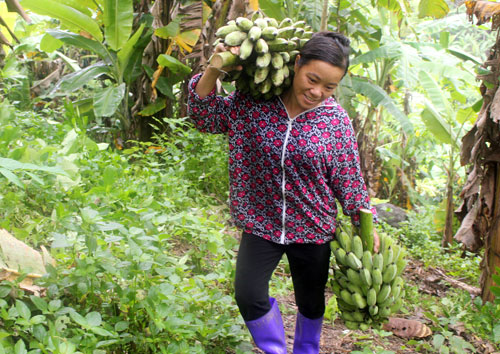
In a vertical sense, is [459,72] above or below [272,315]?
above

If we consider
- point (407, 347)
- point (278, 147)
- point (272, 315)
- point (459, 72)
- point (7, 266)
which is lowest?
point (407, 347)

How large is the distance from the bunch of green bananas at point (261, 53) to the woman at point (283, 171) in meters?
0.06

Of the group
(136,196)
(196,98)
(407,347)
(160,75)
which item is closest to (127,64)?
(160,75)

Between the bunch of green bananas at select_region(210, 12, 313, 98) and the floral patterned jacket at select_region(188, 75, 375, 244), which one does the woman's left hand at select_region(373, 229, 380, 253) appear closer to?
the floral patterned jacket at select_region(188, 75, 375, 244)

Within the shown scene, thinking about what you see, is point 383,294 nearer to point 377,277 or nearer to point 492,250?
point 377,277

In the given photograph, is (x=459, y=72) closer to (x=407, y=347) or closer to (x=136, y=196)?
(x=407, y=347)

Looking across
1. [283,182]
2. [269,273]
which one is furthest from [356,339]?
[283,182]

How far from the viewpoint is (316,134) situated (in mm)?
2338

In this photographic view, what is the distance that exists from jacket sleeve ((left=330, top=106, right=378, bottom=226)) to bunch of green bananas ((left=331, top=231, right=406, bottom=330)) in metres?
0.16

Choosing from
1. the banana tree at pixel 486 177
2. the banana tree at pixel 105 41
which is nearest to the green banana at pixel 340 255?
the banana tree at pixel 486 177

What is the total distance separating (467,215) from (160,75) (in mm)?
3891

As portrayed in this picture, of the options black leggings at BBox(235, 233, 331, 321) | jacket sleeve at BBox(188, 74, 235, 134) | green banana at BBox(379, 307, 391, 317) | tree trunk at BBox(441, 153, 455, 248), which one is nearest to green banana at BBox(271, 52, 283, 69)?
jacket sleeve at BBox(188, 74, 235, 134)

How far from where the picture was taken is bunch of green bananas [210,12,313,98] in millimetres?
2197

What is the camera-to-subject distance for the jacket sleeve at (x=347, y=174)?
7.89 feet
